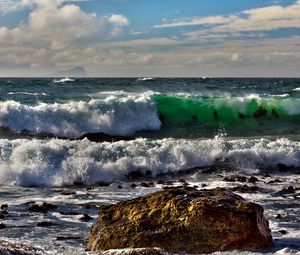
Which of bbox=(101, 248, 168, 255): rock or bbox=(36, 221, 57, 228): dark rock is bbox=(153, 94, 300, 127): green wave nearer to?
bbox=(36, 221, 57, 228): dark rock

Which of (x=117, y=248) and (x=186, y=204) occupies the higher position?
(x=186, y=204)

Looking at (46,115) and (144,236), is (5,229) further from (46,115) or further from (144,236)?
(46,115)

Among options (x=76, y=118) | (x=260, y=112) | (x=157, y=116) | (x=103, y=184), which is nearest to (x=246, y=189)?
(x=103, y=184)

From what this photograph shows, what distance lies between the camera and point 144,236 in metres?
9.74

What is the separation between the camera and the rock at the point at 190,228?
962 cm

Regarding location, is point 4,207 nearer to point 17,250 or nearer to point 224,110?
point 17,250

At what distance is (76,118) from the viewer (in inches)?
1153

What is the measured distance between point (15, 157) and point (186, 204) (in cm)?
973

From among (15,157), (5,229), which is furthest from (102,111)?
(5,229)

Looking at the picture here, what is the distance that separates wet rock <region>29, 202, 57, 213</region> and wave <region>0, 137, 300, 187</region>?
3.78 metres

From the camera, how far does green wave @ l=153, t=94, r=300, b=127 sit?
33.3 m

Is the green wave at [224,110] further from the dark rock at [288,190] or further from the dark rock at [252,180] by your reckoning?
the dark rock at [288,190]

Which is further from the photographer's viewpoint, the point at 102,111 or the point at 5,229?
the point at 102,111

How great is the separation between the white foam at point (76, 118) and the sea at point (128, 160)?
0.05 metres
